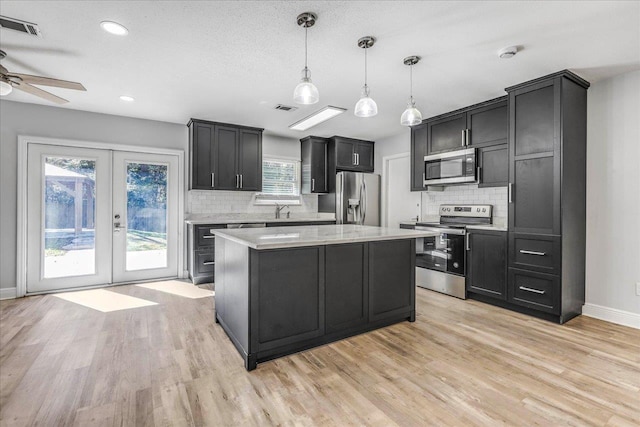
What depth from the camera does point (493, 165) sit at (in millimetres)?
3814

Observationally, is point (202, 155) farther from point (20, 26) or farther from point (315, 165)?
point (20, 26)

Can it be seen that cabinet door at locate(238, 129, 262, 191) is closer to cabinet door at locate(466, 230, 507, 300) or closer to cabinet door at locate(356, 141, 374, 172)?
cabinet door at locate(356, 141, 374, 172)

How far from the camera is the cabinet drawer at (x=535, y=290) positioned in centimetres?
311

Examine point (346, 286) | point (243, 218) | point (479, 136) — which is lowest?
point (346, 286)

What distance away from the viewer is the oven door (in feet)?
13.0

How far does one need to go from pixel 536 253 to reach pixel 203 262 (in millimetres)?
4149

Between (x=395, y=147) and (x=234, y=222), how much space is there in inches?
123

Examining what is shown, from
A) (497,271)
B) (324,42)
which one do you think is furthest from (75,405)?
(497,271)

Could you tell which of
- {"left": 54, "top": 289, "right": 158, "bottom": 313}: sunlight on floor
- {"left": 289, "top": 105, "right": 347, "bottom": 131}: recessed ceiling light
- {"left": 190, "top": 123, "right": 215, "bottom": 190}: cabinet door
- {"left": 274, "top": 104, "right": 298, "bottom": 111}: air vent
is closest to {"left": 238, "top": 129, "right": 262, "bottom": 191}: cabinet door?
{"left": 190, "top": 123, "right": 215, "bottom": 190}: cabinet door

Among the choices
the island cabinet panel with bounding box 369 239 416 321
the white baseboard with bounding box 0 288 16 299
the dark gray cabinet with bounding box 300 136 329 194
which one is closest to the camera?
the island cabinet panel with bounding box 369 239 416 321

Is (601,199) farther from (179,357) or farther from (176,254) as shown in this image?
(176,254)

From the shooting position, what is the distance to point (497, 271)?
3.59 metres

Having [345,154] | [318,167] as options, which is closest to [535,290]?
[345,154]

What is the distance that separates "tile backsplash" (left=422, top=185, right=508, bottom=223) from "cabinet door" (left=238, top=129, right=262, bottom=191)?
2790mm
